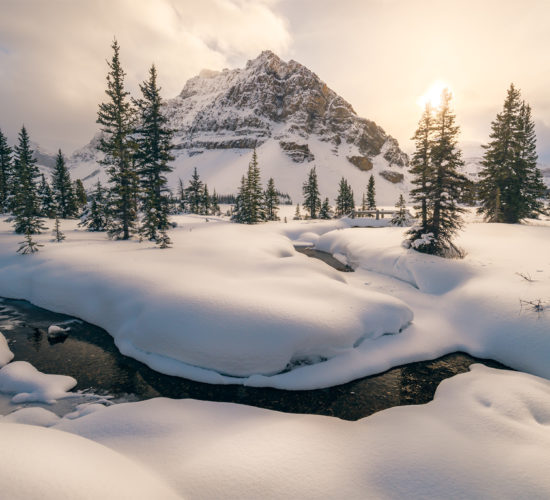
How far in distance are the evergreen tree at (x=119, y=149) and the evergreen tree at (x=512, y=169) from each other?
1236 inches

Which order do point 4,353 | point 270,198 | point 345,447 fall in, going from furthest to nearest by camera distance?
1. point 270,198
2. point 4,353
3. point 345,447

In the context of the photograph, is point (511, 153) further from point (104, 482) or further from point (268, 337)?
point (104, 482)

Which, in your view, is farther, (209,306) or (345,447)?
(209,306)

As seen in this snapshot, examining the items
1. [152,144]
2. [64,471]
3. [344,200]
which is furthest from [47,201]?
[344,200]

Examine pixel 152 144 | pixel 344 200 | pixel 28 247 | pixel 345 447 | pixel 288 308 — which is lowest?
pixel 345 447

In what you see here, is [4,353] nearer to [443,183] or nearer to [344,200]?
[443,183]

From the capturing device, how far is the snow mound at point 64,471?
245 cm

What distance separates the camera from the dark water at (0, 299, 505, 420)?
6.41 meters

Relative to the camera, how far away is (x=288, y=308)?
28.3 feet

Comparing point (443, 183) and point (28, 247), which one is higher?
point (443, 183)

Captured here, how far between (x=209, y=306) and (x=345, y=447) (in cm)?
541

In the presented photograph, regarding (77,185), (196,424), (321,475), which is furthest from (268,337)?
(77,185)

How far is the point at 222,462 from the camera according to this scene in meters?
3.86

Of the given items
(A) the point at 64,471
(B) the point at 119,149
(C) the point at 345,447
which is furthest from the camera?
(B) the point at 119,149
